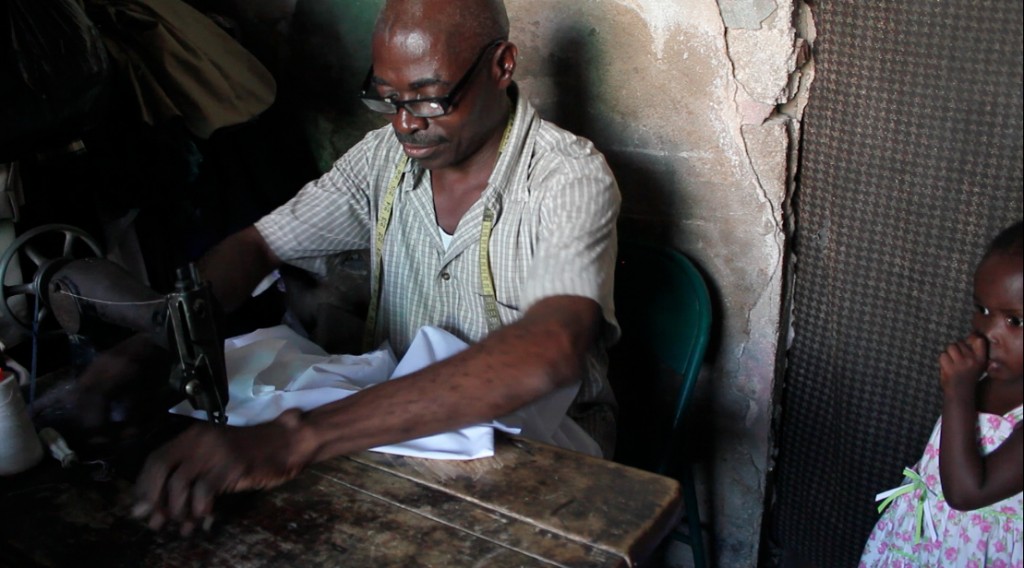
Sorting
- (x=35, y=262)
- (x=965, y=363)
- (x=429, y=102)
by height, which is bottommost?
(x=35, y=262)

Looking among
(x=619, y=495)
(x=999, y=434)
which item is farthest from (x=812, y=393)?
(x=619, y=495)

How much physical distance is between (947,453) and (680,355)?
2.73ft

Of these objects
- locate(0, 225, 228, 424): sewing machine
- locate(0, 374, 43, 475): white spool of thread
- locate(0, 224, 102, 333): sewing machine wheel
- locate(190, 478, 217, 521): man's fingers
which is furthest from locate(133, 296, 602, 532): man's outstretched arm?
locate(0, 224, 102, 333): sewing machine wheel

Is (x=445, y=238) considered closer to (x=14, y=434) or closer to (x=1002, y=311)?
(x=14, y=434)

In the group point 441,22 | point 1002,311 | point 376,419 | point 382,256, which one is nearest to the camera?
point 1002,311

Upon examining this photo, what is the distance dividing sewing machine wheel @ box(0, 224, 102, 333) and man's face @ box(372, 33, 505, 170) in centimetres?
69

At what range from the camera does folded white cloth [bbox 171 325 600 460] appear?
1.53m

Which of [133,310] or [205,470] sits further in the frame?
[133,310]

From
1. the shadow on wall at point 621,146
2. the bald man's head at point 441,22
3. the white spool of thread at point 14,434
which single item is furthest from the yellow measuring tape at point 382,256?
the white spool of thread at point 14,434

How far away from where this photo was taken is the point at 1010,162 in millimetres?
1613

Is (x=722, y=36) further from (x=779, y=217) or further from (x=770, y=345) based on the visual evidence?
(x=770, y=345)

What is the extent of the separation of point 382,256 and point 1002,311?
1.34 m

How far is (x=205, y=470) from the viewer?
1378mm

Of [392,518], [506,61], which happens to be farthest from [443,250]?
[392,518]
